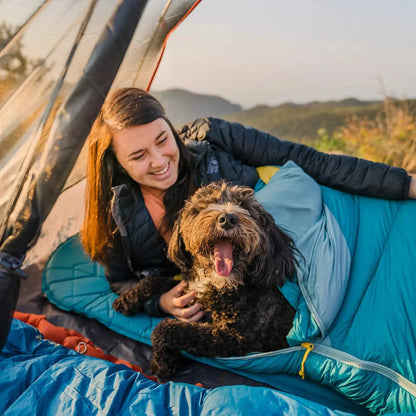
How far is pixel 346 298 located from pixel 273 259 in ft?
1.75

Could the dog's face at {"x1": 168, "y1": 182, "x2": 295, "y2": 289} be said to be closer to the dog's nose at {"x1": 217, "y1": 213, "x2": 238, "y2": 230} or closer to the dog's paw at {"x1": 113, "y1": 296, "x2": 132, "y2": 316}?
the dog's nose at {"x1": 217, "y1": 213, "x2": 238, "y2": 230}

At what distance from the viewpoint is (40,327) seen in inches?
115

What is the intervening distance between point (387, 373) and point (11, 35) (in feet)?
8.23

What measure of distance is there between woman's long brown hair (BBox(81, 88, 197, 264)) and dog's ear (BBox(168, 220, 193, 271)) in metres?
0.32

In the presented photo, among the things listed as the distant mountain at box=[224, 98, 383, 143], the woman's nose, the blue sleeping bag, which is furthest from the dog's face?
the distant mountain at box=[224, 98, 383, 143]

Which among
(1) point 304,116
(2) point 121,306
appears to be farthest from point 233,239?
(1) point 304,116

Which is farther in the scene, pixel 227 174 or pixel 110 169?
pixel 227 174

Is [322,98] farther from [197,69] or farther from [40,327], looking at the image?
[40,327]

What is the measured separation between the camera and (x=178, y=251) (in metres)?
→ 2.46

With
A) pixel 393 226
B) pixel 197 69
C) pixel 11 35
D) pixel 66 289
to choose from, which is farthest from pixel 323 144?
pixel 11 35

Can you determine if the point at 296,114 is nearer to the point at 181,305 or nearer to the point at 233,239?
the point at 181,305

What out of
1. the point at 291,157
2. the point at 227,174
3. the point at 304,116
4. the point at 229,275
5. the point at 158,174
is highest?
the point at 304,116

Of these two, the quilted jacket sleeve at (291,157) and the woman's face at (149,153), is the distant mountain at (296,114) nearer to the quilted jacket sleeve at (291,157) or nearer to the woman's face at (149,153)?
the quilted jacket sleeve at (291,157)

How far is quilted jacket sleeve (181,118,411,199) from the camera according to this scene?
9.45ft
